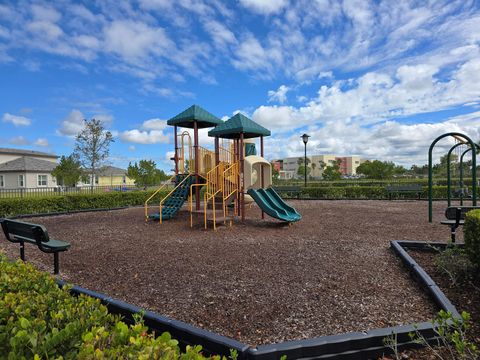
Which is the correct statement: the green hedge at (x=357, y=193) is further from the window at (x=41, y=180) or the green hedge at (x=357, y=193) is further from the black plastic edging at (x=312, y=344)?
the window at (x=41, y=180)

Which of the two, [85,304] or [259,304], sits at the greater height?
[85,304]

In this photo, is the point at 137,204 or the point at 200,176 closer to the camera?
the point at 200,176

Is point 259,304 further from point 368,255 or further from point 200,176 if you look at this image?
point 200,176

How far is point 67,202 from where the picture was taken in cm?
1377

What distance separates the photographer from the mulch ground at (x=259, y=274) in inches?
127

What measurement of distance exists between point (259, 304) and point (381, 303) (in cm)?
145

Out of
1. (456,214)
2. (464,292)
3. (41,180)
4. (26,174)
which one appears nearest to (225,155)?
(456,214)

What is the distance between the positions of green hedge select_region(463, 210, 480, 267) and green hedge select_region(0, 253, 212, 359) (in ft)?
13.6

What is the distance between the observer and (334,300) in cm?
368

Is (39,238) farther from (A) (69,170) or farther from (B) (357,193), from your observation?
(A) (69,170)

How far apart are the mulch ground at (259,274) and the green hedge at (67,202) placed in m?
5.51

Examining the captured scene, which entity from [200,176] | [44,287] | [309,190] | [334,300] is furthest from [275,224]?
[309,190]

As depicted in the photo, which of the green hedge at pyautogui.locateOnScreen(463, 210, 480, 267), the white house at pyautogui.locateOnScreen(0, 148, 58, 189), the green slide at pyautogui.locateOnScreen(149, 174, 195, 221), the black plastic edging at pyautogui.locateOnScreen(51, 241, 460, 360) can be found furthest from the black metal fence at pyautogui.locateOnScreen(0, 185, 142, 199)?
the green hedge at pyautogui.locateOnScreen(463, 210, 480, 267)

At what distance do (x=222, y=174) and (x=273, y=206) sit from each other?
77.7 inches
